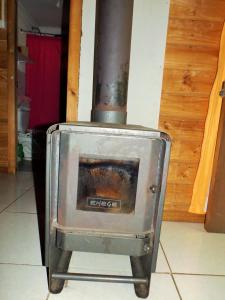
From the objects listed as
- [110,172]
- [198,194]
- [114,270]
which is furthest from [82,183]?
[198,194]

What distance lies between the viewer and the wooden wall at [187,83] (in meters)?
1.35

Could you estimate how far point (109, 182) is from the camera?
93 cm

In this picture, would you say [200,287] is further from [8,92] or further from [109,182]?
[8,92]

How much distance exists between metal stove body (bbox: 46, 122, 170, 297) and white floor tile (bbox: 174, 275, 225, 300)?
0.58 ft

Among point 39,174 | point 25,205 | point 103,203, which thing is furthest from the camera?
point 39,174

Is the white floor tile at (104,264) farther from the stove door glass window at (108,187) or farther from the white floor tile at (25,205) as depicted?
the white floor tile at (25,205)

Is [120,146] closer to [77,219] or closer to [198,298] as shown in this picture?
[77,219]

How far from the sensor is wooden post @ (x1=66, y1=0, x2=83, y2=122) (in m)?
1.29

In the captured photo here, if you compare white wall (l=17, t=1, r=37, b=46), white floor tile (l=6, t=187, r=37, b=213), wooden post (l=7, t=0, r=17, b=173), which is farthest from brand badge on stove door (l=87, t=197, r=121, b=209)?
white wall (l=17, t=1, r=37, b=46)

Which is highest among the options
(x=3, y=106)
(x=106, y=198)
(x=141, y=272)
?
(x=3, y=106)

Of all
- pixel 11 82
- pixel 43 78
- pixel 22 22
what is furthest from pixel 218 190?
pixel 22 22

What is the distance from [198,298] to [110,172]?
583 millimetres

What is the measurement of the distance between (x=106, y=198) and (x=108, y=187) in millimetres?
41

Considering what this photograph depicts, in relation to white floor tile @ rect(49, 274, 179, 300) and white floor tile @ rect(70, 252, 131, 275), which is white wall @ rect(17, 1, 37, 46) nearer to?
white floor tile @ rect(70, 252, 131, 275)
